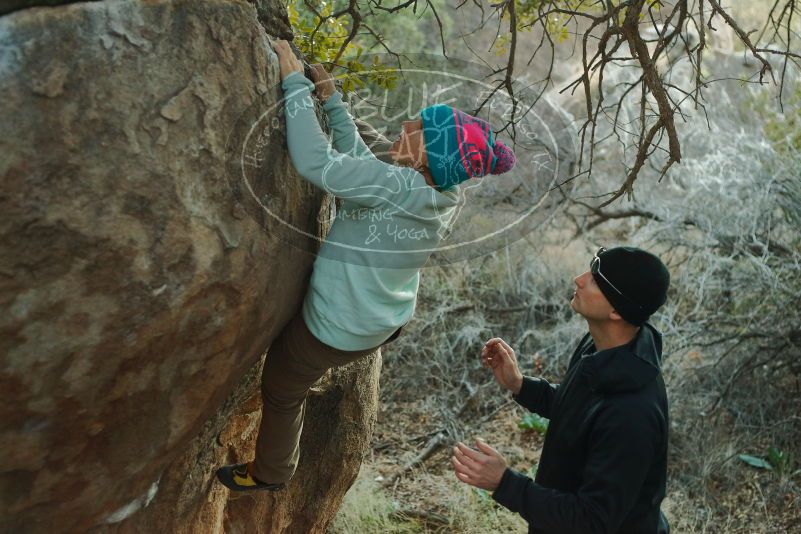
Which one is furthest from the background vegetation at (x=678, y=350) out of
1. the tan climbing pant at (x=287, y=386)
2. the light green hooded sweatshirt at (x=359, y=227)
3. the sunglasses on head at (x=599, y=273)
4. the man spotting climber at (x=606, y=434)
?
the tan climbing pant at (x=287, y=386)

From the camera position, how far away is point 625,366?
8.35 feet

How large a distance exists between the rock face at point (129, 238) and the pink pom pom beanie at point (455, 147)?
1.30ft

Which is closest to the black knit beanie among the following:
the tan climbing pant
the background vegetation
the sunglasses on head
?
the sunglasses on head

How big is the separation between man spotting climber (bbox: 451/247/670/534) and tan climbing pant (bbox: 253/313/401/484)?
498 millimetres

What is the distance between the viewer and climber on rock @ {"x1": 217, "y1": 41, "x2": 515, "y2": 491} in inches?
87.9

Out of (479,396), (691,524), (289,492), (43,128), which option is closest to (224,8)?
(43,128)

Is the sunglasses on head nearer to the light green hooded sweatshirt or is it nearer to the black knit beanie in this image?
the black knit beanie

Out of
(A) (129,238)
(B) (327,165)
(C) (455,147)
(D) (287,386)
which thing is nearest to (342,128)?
(B) (327,165)

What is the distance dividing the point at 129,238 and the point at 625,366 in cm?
145

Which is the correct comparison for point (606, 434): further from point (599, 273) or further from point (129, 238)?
point (129, 238)

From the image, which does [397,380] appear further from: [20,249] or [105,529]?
[20,249]

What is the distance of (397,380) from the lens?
6.64 m

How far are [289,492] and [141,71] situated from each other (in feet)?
7.48

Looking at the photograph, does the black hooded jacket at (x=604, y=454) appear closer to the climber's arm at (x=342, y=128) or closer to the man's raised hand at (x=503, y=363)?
the man's raised hand at (x=503, y=363)
